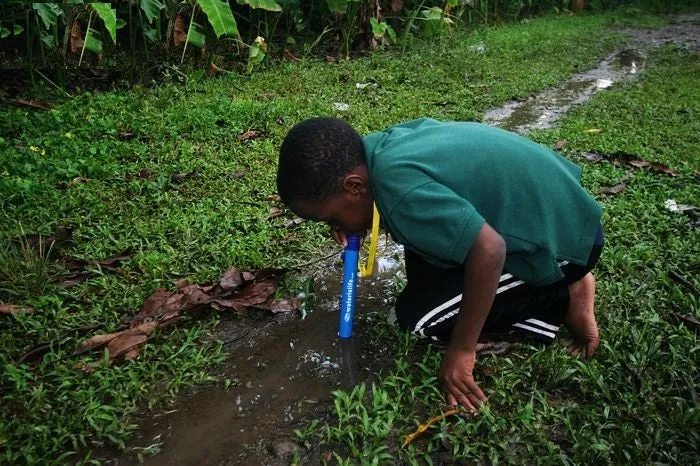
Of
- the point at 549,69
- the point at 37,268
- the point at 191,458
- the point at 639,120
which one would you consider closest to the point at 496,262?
the point at 191,458

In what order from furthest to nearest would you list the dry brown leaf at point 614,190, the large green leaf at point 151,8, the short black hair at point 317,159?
the large green leaf at point 151,8
the dry brown leaf at point 614,190
the short black hair at point 317,159

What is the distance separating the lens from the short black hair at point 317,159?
1.64m

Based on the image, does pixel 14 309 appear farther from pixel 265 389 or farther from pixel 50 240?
pixel 265 389

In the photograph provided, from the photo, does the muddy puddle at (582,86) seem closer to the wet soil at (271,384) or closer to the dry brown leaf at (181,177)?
the dry brown leaf at (181,177)

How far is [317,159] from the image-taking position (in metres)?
1.64

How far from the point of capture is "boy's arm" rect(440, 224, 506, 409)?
1.56 meters

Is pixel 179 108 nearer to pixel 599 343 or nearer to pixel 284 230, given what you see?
pixel 284 230

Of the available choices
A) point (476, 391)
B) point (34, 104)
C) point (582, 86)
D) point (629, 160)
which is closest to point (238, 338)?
point (476, 391)

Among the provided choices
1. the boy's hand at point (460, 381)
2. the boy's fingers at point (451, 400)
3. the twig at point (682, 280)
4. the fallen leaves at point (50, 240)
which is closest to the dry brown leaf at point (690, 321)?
the twig at point (682, 280)

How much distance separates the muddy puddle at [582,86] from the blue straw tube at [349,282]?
11.3 ft

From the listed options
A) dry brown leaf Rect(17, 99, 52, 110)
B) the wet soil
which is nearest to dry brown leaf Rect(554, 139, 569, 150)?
the wet soil

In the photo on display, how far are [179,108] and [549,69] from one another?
16.3ft

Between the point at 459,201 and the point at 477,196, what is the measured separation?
0.67ft

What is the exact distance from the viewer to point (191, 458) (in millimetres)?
1718
